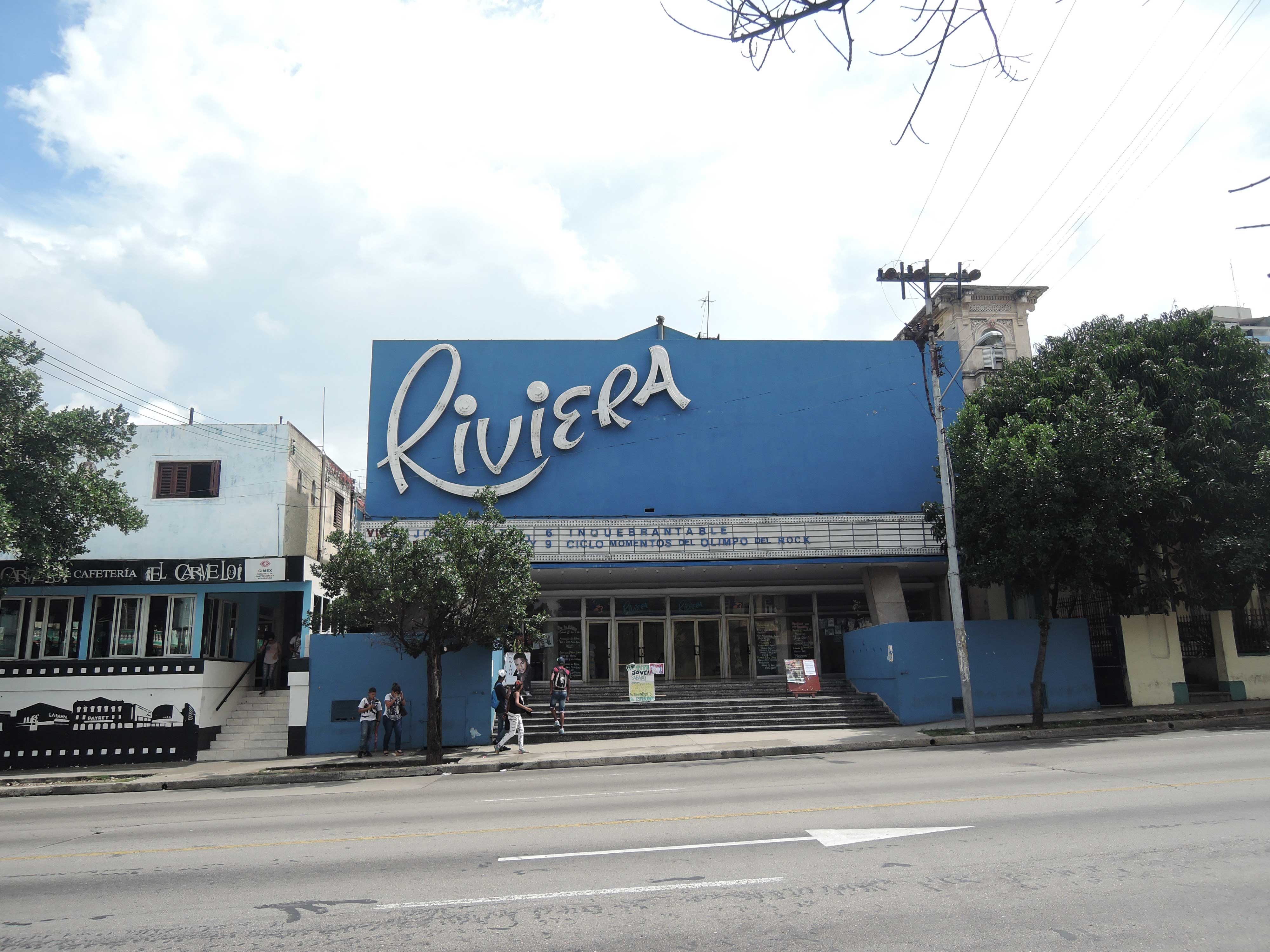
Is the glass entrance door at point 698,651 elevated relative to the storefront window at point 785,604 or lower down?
lower down

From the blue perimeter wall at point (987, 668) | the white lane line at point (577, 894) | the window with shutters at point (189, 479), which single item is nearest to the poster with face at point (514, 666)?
the blue perimeter wall at point (987, 668)

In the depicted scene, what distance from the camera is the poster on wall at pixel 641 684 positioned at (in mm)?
24422

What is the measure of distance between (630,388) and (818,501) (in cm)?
670

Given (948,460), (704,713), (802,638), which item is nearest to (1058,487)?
(948,460)

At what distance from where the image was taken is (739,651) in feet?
95.8

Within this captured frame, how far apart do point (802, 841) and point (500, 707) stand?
1477 cm

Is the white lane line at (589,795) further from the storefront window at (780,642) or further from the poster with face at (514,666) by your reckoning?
the storefront window at (780,642)

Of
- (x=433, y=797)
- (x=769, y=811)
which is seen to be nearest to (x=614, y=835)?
(x=769, y=811)

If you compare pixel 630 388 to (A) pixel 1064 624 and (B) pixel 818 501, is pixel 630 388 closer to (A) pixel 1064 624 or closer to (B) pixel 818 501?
(B) pixel 818 501

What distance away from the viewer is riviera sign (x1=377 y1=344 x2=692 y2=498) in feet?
85.8

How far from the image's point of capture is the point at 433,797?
13695 millimetres

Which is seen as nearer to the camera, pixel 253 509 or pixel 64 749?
pixel 64 749

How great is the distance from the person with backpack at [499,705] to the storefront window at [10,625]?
42.7 feet

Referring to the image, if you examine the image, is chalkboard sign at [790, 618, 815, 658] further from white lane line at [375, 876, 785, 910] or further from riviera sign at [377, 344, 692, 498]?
white lane line at [375, 876, 785, 910]
